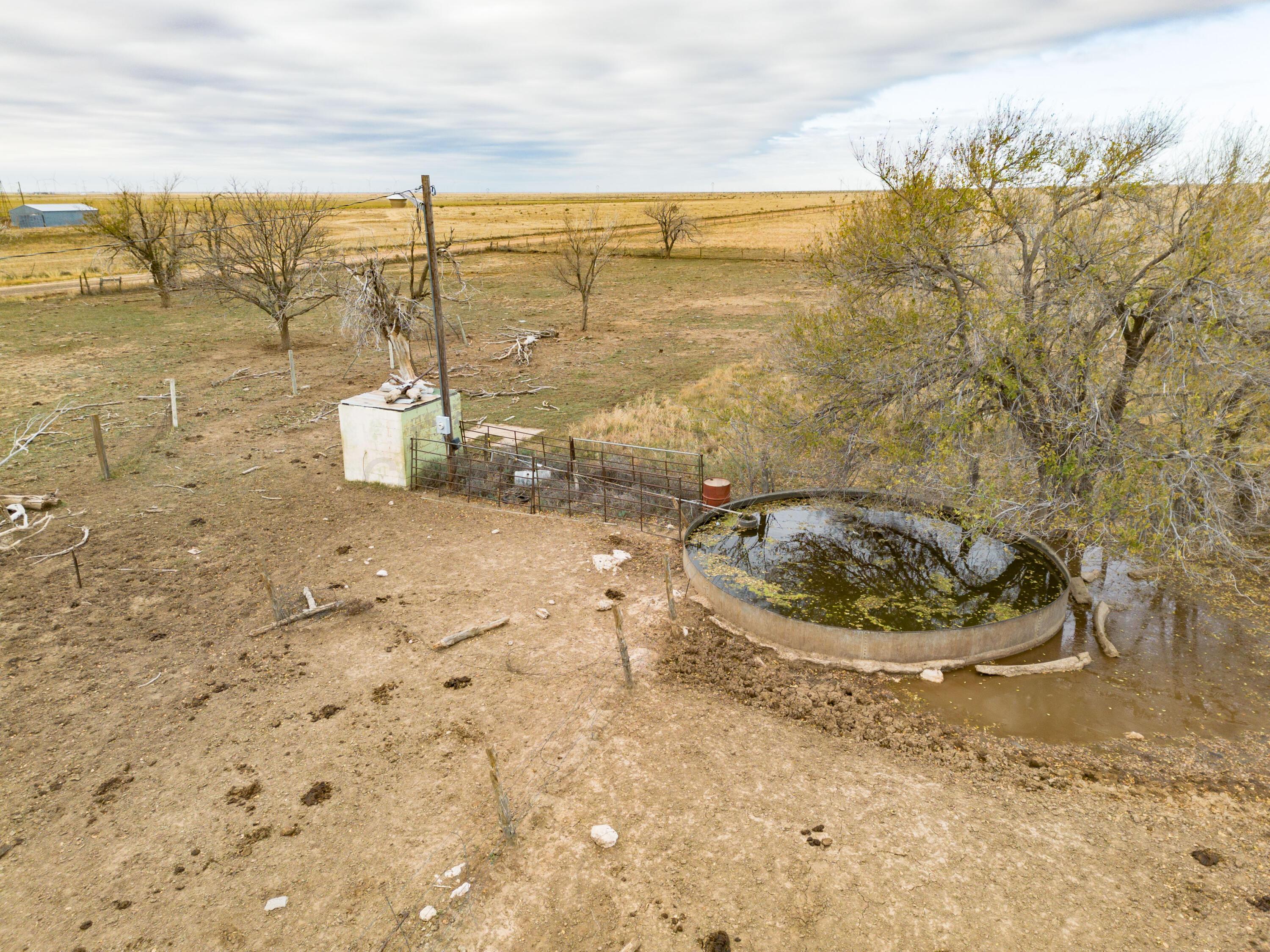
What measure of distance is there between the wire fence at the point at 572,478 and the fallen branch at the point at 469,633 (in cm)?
388

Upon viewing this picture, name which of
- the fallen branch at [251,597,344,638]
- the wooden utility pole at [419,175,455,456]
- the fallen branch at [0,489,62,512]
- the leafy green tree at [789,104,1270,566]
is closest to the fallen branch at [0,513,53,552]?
the fallen branch at [0,489,62,512]

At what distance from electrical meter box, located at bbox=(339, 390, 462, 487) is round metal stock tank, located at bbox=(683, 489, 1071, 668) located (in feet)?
25.9

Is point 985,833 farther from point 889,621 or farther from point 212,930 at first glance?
point 212,930

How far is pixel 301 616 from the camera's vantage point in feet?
34.3

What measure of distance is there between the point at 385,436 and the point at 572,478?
409 centimetres

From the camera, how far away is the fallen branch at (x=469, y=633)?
9820 millimetres

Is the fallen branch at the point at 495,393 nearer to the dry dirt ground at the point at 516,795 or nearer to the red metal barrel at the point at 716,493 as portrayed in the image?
the red metal barrel at the point at 716,493

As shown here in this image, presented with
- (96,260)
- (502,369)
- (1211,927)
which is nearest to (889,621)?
(1211,927)

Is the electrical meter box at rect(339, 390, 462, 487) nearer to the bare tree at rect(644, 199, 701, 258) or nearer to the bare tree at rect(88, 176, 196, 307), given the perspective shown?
the bare tree at rect(88, 176, 196, 307)

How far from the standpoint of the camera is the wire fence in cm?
1416

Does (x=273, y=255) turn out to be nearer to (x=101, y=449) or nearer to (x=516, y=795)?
(x=101, y=449)

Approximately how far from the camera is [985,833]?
22.0ft

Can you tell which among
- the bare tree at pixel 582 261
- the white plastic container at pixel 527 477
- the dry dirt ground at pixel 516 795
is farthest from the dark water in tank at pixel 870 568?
the bare tree at pixel 582 261

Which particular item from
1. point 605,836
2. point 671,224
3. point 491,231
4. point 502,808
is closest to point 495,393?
point 502,808
